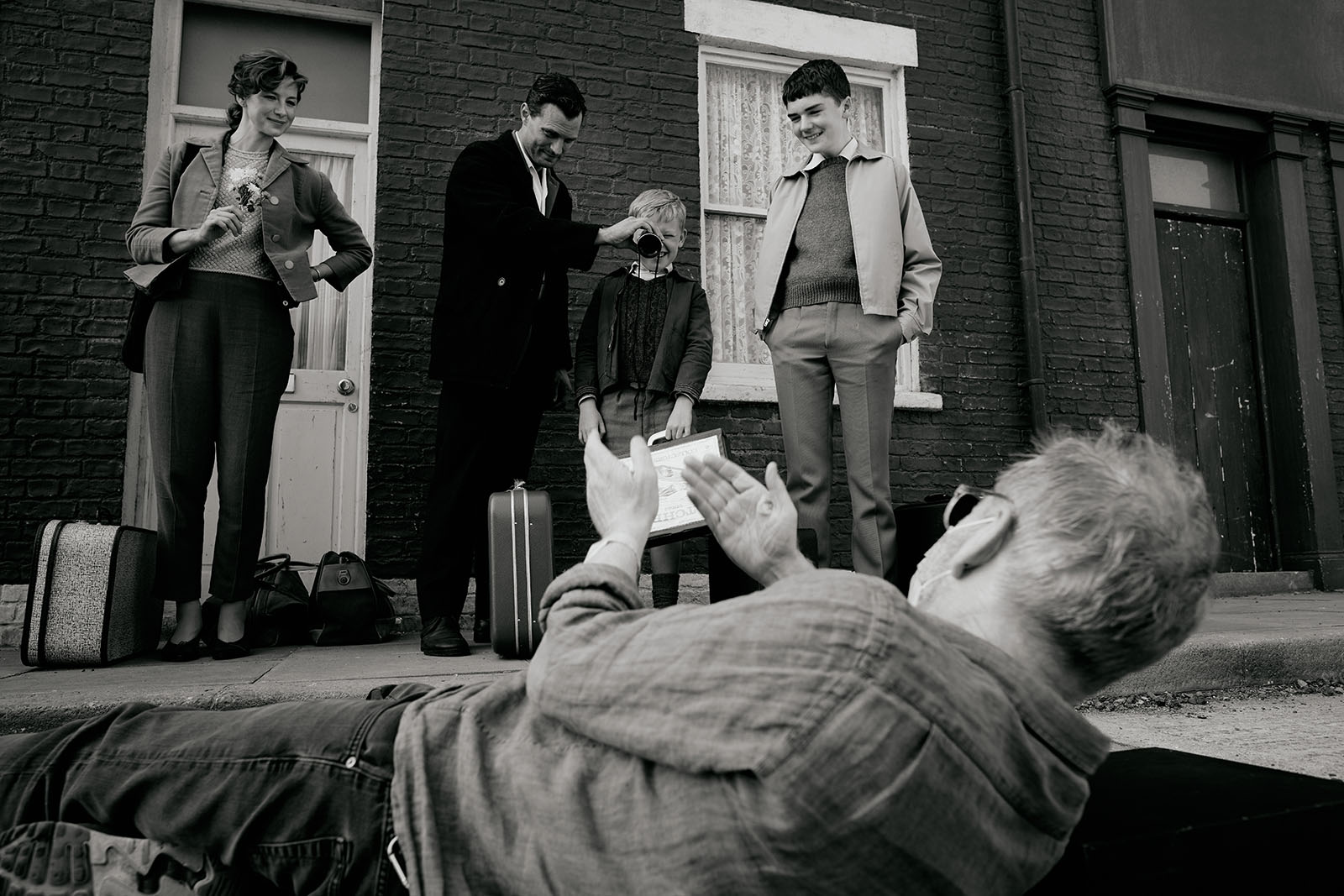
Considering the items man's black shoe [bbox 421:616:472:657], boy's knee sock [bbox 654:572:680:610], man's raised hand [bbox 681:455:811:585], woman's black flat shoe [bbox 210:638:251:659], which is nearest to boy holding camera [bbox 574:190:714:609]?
boy's knee sock [bbox 654:572:680:610]

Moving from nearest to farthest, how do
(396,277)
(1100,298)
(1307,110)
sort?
(396,277)
(1100,298)
(1307,110)

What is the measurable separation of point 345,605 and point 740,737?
3.30m

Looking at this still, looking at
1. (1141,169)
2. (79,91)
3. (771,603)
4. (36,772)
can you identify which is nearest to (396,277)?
(79,91)

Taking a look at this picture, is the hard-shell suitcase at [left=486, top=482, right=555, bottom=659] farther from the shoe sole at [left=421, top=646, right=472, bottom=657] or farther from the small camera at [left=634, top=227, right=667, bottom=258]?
the small camera at [left=634, top=227, right=667, bottom=258]

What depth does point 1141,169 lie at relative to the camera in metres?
6.39

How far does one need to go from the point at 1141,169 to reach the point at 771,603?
6458 millimetres

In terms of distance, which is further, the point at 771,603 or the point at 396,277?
the point at 396,277

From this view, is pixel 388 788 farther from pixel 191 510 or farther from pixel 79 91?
pixel 79 91

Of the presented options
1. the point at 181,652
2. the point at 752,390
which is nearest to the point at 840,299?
the point at 752,390

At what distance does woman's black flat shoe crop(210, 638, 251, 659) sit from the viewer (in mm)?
3449

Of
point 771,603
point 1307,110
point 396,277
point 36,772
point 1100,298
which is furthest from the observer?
point 1307,110

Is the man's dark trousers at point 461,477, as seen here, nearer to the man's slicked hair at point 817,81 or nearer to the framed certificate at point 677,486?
the framed certificate at point 677,486

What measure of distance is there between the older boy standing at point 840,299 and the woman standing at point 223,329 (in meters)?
1.99

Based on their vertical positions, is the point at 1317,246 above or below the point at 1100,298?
above
